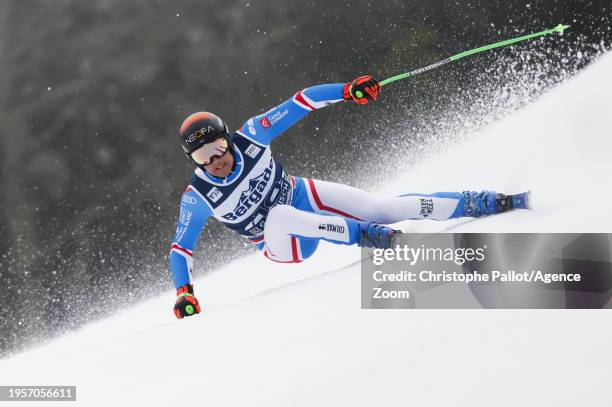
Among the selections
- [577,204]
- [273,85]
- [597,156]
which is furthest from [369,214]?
[273,85]

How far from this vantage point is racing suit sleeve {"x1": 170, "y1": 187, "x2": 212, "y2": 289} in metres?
3.52

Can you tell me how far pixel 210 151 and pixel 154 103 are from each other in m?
4.76

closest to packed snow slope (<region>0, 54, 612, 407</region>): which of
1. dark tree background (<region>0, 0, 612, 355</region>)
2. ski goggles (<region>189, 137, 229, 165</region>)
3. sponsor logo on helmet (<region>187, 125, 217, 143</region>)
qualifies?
ski goggles (<region>189, 137, 229, 165</region>)

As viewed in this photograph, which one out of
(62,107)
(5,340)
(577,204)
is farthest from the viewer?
(62,107)

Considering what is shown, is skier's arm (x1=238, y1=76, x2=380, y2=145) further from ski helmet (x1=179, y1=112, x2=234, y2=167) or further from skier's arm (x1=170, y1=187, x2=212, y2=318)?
skier's arm (x1=170, y1=187, x2=212, y2=318)

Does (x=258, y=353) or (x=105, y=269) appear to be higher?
(x=105, y=269)

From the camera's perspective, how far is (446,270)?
2.94 meters

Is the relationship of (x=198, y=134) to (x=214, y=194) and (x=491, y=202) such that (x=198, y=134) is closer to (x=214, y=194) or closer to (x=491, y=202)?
(x=214, y=194)

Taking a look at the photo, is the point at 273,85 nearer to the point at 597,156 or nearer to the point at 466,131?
the point at 466,131

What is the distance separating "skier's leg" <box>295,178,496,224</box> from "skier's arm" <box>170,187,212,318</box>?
0.55 m

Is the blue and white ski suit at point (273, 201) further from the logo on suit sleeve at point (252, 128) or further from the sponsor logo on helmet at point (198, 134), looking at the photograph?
the sponsor logo on helmet at point (198, 134)

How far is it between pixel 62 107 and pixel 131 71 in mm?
911

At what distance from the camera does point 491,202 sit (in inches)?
130

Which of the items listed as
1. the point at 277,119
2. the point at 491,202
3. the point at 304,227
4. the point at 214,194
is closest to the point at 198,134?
the point at 214,194
